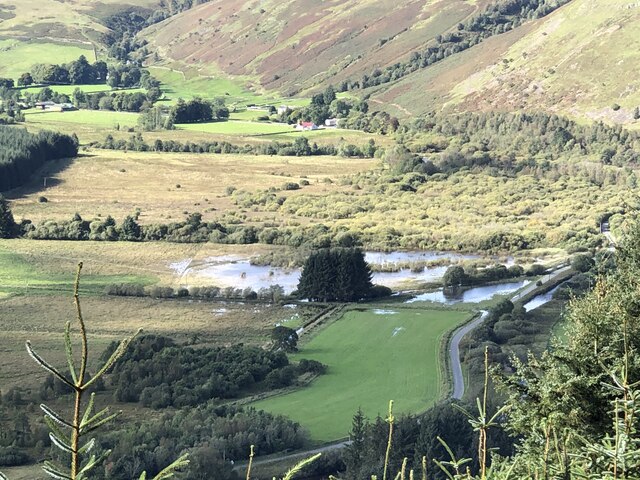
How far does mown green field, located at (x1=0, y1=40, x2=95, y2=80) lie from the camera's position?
17750 cm

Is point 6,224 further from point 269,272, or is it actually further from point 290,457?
point 290,457

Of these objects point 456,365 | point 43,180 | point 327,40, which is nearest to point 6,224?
point 43,180

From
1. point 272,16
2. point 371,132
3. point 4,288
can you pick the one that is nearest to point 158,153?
point 371,132

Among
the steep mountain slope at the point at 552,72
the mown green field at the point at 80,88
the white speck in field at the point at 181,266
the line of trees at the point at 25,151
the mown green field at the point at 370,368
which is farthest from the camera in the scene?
the mown green field at the point at 80,88

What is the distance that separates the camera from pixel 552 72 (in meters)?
124

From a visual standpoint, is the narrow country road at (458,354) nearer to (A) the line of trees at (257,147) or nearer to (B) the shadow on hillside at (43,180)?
(B) the shadow on hillside at (43,180)

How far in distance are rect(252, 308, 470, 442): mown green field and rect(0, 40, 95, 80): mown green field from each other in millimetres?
136567

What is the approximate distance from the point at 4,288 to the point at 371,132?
7596 cm

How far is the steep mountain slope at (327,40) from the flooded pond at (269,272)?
307 ft

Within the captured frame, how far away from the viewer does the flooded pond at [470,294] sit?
178 ft

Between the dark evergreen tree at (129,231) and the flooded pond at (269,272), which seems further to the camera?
the dark evergreen tree at (129,231)

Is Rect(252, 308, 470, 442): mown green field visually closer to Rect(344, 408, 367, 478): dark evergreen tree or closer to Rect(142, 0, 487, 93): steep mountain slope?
Rect(344, 408, 367, 478): dark evergreen tree

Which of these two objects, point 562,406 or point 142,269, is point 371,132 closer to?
Result: point 142,269

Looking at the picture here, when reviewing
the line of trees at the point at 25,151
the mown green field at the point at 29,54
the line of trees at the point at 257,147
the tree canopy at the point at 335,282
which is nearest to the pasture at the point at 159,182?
the line of trees at the point at 25,151
